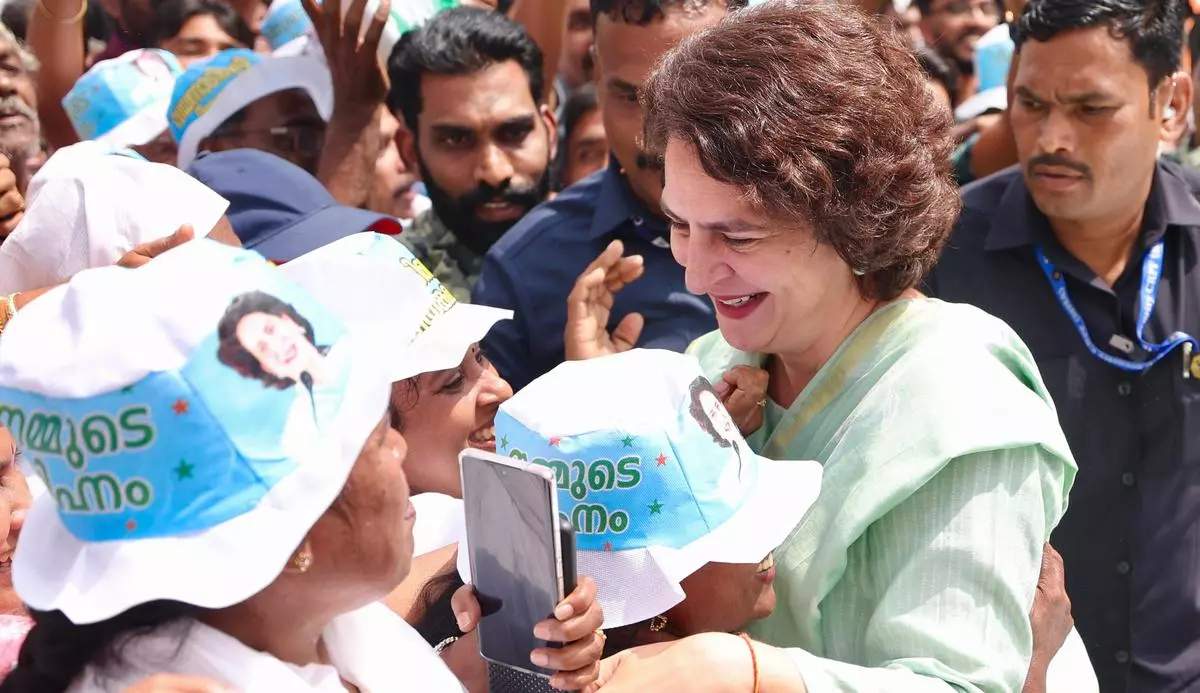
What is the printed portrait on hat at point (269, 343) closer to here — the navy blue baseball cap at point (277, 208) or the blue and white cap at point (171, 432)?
the blue and white cap at point (171, 432)

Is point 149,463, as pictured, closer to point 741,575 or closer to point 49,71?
point 741,575

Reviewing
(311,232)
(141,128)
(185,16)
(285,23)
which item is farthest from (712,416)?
(185,16)

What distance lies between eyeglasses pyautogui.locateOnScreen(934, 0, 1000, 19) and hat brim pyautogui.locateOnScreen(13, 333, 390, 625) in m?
5.54

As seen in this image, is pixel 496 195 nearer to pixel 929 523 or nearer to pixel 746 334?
pixel 746 334

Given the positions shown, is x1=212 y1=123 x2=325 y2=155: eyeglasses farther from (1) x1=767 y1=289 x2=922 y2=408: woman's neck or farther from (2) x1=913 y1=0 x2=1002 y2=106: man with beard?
(2) x1=913 y1=0 x2=1002 y2=106: man with beard

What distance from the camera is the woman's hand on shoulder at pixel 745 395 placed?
2475 millimetres

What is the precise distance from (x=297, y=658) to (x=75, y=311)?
19.7 inches

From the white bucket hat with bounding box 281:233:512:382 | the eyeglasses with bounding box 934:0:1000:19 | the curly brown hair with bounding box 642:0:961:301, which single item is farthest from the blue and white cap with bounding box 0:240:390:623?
the eyeglasses with bounding box 934:0:1000:19

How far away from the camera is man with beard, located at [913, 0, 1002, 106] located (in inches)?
252

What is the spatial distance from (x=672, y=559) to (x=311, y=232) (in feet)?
5.54

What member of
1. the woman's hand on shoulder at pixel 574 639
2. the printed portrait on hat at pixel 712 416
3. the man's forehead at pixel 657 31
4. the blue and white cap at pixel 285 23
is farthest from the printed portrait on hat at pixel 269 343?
the blue and white cap at pixel 285 23

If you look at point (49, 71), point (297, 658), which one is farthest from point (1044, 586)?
point (49, 71)

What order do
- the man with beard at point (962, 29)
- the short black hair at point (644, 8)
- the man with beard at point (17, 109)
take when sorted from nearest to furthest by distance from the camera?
the short black hair at point (644, 8), the man with beard at point (17, 109), the man with beard at point (962, 29)

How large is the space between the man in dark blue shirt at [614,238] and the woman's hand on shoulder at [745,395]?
109 cm
